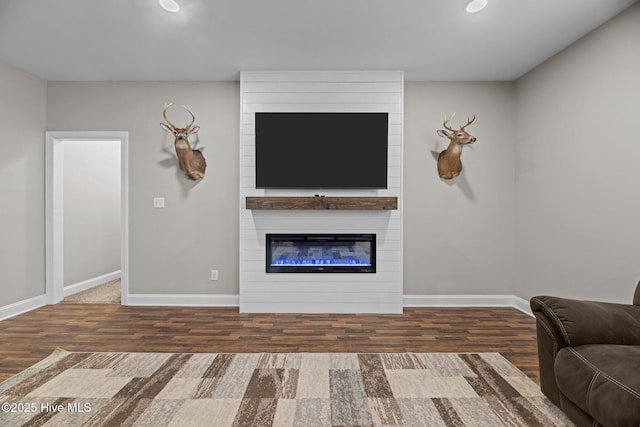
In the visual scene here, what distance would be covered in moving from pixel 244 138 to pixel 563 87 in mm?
3258

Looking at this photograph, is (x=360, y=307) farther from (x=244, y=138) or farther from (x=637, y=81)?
(x=637, y=81)

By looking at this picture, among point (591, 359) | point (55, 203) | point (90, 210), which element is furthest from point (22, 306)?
point (591, 359)

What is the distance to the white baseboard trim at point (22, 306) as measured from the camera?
4.07 meters

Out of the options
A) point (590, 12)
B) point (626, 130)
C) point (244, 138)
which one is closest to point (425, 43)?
point (590, 12)

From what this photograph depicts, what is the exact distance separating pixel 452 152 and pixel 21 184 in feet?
15.9

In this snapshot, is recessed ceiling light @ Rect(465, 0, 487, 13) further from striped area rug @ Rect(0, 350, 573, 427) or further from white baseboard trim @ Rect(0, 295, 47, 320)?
white baseboard trim @ Rect(0, 295, 47, 320)

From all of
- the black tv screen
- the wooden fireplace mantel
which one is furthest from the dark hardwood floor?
the black tv screen

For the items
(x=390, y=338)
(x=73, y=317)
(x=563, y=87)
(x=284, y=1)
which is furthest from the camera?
(x=73, y=317)

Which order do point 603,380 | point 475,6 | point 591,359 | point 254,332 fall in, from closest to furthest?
point 603,380 < point 591,359 < point 475,6 < point 254,332

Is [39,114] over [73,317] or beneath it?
over

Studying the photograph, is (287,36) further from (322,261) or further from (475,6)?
(322,261)

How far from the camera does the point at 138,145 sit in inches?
183

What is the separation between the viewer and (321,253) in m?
4.47

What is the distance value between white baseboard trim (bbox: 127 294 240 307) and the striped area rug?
1561 mm
